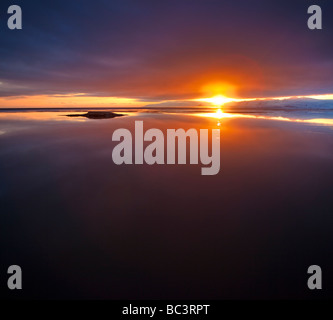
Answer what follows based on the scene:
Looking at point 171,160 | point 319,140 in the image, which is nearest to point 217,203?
point 171,160

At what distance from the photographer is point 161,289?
2.28m

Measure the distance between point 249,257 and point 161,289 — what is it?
0.96 m

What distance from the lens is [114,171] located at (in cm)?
467

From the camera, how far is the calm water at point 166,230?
2309mm

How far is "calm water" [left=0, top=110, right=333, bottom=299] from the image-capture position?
2309mm

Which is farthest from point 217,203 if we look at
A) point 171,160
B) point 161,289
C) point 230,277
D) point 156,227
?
point 171,160

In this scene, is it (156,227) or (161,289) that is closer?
(161,289)

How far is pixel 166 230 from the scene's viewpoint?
2902 mm

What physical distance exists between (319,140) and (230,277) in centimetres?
627
